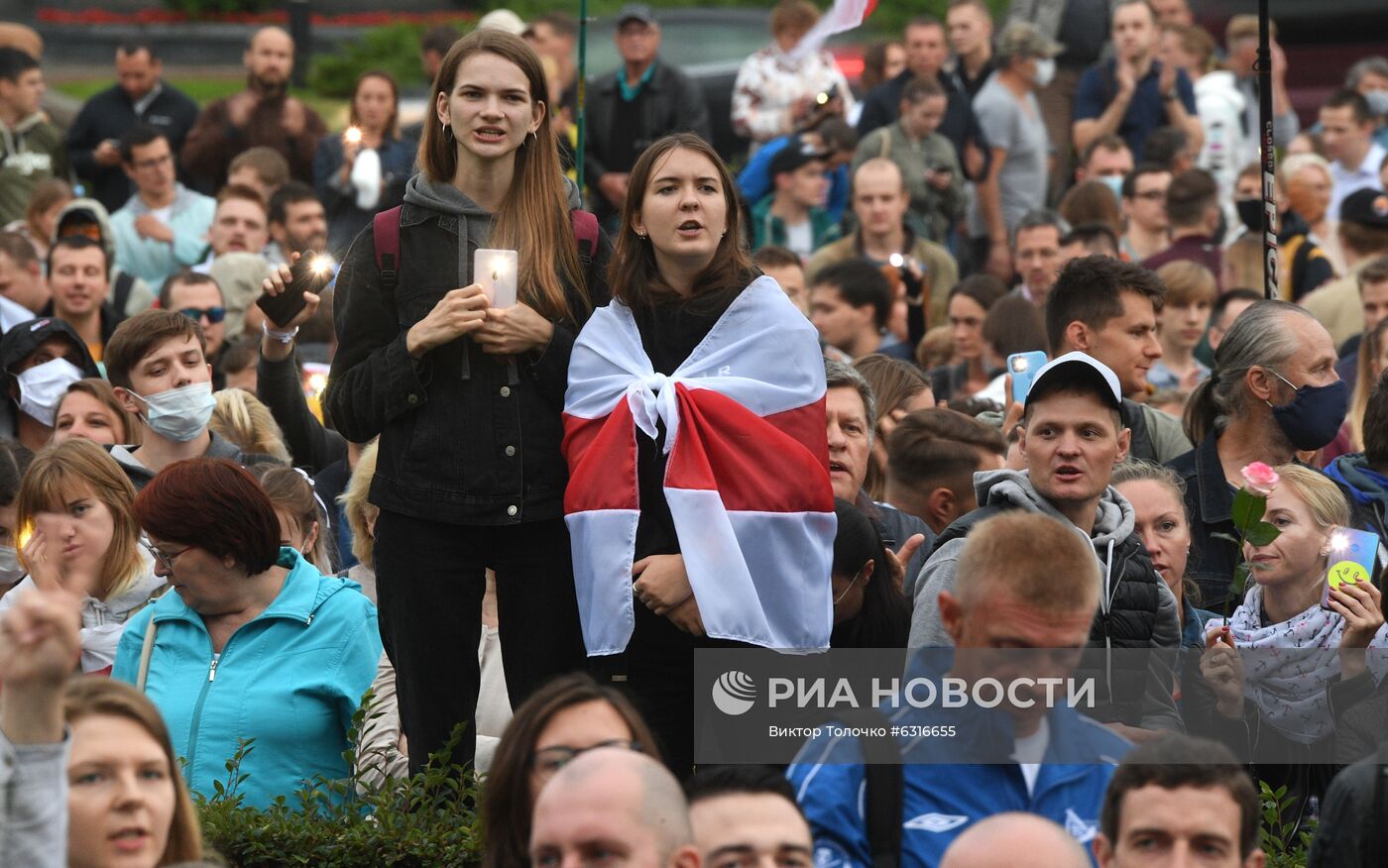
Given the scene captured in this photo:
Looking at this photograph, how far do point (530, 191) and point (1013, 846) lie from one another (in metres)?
2.58

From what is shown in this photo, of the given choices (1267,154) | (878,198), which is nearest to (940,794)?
(1267,154)

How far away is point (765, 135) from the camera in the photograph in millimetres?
15180

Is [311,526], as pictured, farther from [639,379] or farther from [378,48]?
[378,48]

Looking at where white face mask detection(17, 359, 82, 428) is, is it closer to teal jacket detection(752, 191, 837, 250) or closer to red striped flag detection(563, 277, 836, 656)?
red striped flag detection(563, 277, 836, 656)

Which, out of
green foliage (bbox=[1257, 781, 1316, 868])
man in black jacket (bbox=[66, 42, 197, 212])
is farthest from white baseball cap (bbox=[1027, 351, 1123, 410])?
man in black jacket (bbox=[66, 42, 197, 212])

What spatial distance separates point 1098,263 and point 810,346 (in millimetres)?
2482

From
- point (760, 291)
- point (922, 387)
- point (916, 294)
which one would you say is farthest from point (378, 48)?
point (760, 291)

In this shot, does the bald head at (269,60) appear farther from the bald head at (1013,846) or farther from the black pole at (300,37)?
the bald head at (1013,846)

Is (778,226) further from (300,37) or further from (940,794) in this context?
(300,37)

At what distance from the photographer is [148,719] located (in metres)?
4.70

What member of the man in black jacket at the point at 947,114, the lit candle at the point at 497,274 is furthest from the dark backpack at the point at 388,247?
the man in black jacket at the point at 947,114

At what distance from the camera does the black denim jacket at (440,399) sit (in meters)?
5.76

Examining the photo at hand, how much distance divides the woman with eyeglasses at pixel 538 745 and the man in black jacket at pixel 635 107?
382 inches

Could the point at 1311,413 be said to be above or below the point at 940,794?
above
